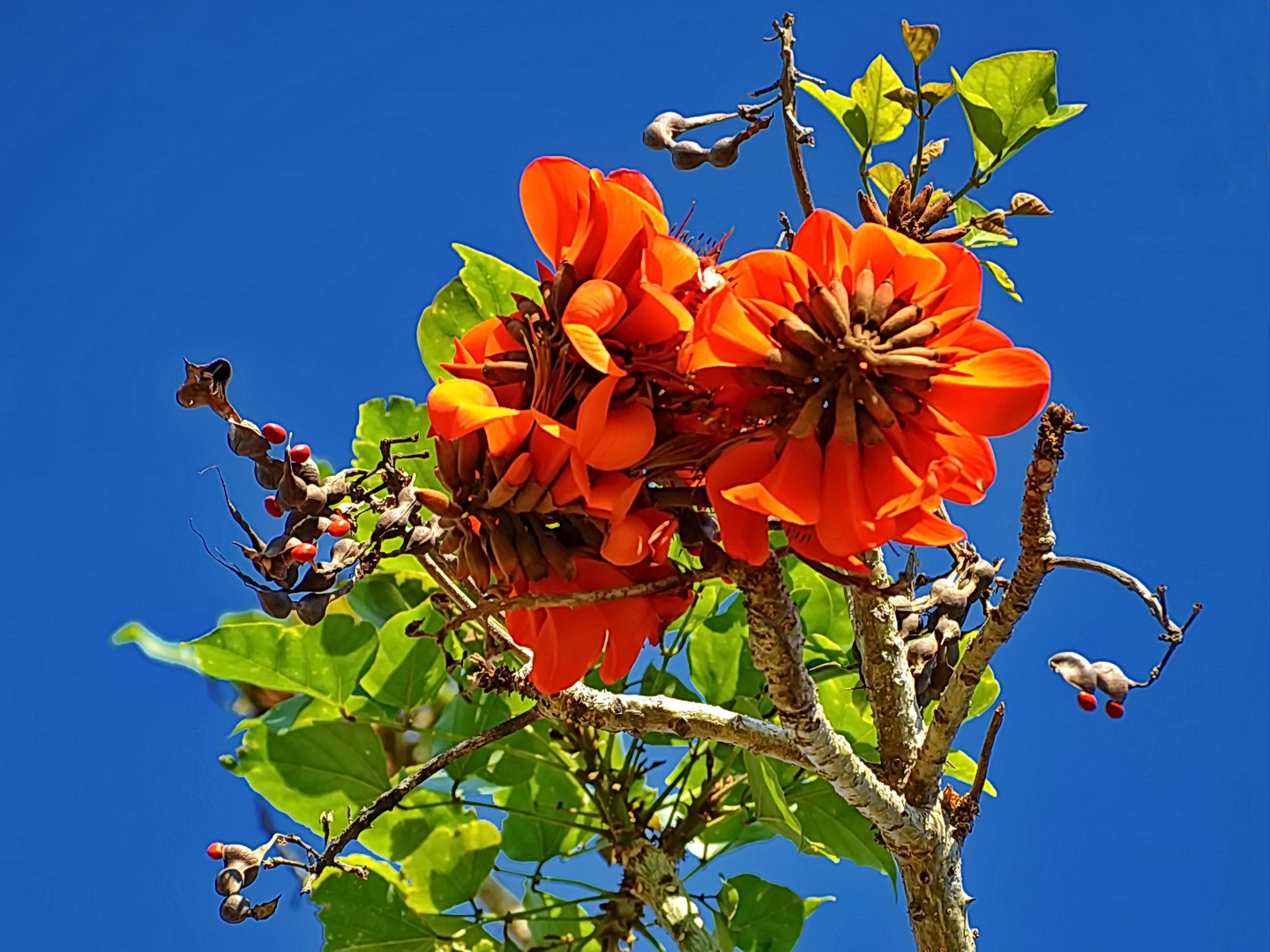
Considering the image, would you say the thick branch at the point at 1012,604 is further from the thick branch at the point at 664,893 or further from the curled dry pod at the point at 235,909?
the curled dry pod at the point at 235,909

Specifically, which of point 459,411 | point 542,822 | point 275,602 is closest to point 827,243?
point 459,411

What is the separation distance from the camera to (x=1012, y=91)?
0.72 m

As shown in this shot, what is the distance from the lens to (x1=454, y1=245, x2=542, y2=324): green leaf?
875mm

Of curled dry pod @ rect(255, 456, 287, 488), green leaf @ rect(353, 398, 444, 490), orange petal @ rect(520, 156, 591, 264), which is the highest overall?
green leaf @ rect(353, 398, 444, 490)

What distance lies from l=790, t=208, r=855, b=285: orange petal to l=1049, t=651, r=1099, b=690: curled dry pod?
0.24m

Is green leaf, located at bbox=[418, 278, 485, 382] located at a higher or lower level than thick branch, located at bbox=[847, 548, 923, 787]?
higher

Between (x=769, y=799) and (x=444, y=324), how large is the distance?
42 centimetres

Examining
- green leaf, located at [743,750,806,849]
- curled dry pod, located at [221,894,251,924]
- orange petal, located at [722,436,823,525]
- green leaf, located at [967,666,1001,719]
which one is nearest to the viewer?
orange petal, located at [722,436,823,525]

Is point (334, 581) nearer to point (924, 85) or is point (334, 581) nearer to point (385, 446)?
point (385, 446)

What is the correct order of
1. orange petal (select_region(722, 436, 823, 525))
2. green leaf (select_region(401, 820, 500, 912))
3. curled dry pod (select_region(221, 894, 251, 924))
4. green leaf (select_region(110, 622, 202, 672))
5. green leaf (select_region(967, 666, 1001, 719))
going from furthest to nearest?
1. green leaf (select_region(110, 622, 202, 672))
2. green leaf (select_region(401, 820, 500, 912))
3. green leaf (select_region(967, 666, 1001, 719))
4. curled dry pod (select_region(221, 894, 251, 924))
5. orange petal (select_region(722, 436, 823, 525))

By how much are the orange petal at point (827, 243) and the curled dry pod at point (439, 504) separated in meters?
0.18

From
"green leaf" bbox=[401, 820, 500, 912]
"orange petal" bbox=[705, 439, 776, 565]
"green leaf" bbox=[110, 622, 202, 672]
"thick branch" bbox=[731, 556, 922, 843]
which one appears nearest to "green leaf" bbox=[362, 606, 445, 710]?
"green leaf" bbox=[401, 820, 500, 912]

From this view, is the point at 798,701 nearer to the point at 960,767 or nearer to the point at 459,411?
the point at 459,411

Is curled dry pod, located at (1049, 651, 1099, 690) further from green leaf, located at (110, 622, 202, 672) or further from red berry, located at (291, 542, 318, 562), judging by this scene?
green leaf, located at (110, 622, 202, 672)
